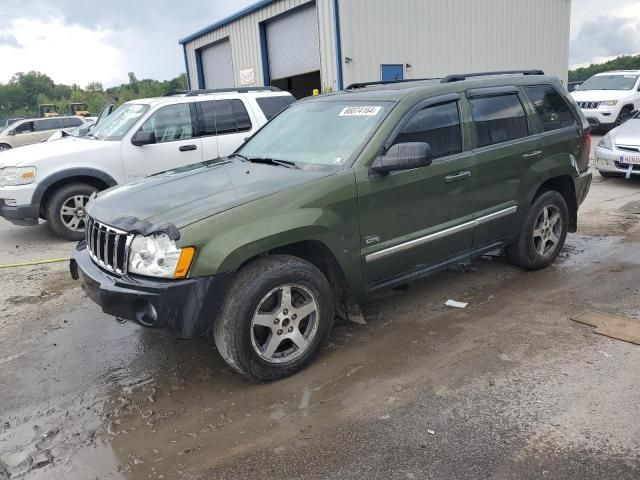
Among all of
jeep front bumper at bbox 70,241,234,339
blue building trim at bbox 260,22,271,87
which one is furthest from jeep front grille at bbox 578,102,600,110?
jeep front bumper at bbox 70,241,234,339

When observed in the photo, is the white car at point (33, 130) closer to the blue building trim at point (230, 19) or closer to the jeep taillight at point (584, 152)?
the blue building trim at point (230, 19)

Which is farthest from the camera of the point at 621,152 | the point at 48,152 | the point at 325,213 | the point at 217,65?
the point at 217,65

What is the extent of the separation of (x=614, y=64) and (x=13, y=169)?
193 ft

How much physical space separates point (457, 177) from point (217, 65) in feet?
67.0

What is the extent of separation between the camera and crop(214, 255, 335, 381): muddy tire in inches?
125

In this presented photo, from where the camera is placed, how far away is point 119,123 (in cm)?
780

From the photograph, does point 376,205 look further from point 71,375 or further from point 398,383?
point 71,375

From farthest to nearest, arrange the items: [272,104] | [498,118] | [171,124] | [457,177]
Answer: [272,104]
[171,124]
[498,118]
[457,177]

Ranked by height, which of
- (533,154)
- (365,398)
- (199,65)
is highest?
(199,65)

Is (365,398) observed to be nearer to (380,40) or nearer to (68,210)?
(68,210)

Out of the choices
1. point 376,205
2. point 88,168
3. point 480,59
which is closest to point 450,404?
point 376,205

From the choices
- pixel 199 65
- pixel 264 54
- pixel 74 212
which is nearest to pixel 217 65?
pixel 199 65

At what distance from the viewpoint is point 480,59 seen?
18375 millimetres

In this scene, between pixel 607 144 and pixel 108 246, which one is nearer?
pixel 108 246
